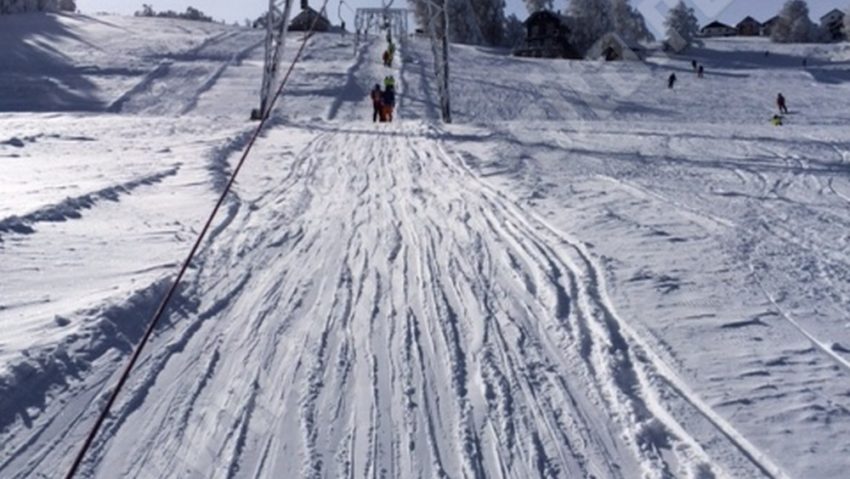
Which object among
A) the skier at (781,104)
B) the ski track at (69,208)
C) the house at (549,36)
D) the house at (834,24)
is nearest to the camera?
the ski track at (69,208)

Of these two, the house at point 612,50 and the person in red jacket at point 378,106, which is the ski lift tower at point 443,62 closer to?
the person in red jacket at point 378,106

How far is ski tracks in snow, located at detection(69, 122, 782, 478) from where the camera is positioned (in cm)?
407

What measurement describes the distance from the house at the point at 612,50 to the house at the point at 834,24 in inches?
1334

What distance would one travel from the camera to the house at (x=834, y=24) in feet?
291

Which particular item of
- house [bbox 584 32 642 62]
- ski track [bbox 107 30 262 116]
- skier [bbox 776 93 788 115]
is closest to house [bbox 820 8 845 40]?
house [bbox 584 32 642 62]

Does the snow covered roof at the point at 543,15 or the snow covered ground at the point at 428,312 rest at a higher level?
the snow covered roof at the point at 543,15

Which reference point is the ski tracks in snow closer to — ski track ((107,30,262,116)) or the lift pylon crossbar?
the lift pylon crossbar

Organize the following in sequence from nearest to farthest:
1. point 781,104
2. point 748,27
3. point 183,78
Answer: point 781,104 → point 183,78 → point 748,27

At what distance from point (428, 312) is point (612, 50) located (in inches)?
2520

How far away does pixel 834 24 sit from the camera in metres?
89.8

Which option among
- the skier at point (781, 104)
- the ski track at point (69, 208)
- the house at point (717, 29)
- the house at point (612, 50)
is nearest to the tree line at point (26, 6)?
A: the house at point (612, 50)

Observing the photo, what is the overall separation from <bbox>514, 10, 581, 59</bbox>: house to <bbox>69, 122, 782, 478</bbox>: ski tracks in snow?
208ft

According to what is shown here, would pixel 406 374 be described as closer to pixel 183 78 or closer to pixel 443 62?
pixel 443 62

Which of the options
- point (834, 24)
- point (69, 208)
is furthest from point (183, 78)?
point (834, 24)
